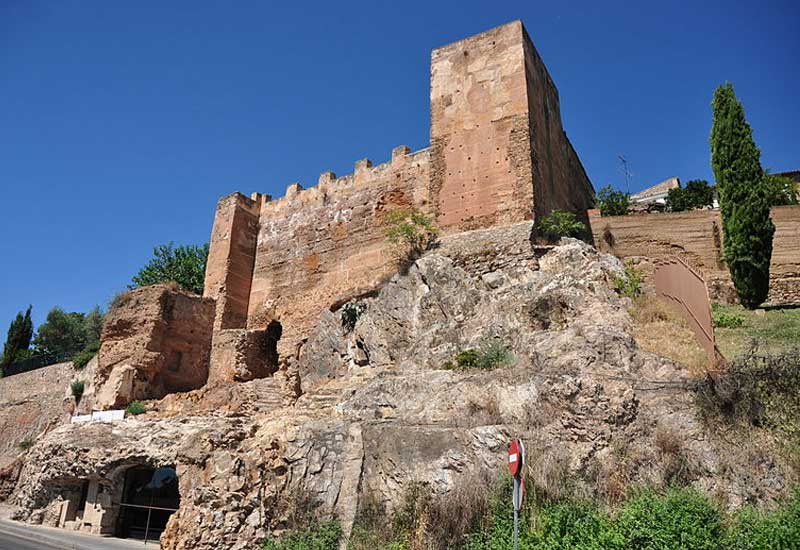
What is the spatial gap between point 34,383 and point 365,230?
17.9 metres

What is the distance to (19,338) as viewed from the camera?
38.0 m

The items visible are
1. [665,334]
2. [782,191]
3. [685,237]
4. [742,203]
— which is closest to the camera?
[665,334]

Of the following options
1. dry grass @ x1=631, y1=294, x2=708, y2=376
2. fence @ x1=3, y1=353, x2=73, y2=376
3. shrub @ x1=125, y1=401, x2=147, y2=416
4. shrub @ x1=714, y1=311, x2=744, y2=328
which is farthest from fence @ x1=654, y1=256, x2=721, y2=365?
fence @ x1=3, y1=353, x2=73, y2=376

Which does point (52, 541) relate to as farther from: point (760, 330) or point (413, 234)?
point (760, 330)

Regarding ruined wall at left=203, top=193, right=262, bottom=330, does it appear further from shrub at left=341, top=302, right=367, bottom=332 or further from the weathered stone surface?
shrub at left=341, top=302, right=367, bottom=332

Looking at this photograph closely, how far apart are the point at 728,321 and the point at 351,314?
384 inches

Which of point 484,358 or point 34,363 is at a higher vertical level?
point 34,363

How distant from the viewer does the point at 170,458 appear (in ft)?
39.0

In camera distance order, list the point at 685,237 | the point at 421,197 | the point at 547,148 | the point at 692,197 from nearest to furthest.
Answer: the point at 547,148 → the point at 421,197 → the point at 685,237 → the point at 692,197

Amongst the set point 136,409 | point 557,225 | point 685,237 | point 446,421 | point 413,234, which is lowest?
point 446,421

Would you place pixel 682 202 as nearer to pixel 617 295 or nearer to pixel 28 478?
pixel 617 295

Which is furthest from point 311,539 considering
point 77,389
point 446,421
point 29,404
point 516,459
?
point 29,404

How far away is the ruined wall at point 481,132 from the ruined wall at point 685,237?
5021 millimetres

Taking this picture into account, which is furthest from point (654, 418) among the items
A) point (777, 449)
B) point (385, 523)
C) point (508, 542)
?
point (385, 523)
